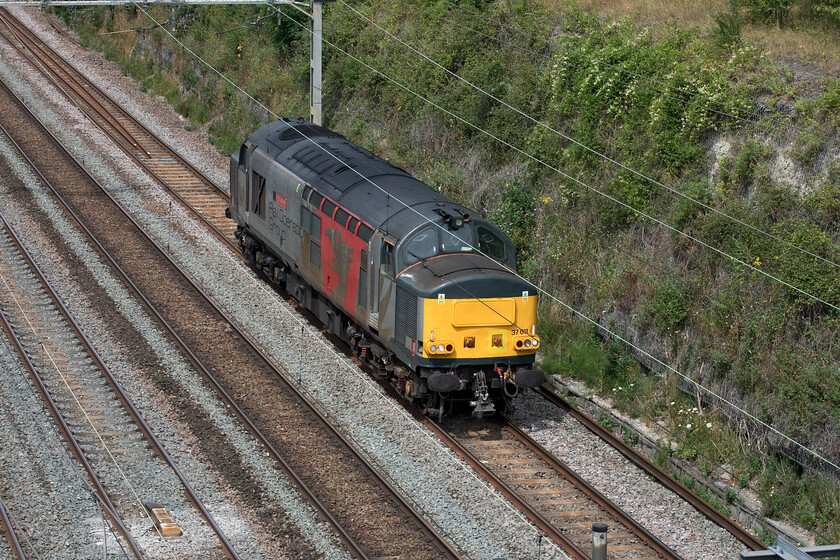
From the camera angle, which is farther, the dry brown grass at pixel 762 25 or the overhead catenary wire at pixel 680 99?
the dry brown grass at pixel 762 25

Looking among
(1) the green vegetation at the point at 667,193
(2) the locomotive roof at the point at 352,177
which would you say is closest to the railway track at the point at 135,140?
(2) the locomotive roof at the point at 352,177

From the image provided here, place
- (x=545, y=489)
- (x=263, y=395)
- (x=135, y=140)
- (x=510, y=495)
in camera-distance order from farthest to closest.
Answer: (x=135, y=140)
(x=263, y=395)
(x=545, y=489)
(x=510, y=495)

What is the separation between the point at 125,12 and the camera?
47.3m

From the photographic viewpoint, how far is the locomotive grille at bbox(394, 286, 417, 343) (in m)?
17.9

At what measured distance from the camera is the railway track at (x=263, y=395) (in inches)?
595

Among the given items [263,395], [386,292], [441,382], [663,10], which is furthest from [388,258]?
[663,10]

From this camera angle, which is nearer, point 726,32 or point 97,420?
point 97,420

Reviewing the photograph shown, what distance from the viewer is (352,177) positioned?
21.0 metres

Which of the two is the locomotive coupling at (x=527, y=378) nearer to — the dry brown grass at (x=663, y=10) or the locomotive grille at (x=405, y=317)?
the locomotive grille at (x=405, y=317)

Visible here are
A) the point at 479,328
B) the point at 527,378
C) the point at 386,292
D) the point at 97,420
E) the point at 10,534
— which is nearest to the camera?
the point at 10,534

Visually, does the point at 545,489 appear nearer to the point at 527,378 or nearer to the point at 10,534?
the point at 527,378

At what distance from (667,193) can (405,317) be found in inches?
252

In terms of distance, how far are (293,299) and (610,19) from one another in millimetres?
9746

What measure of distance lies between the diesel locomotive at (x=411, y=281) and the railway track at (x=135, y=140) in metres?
6.53
